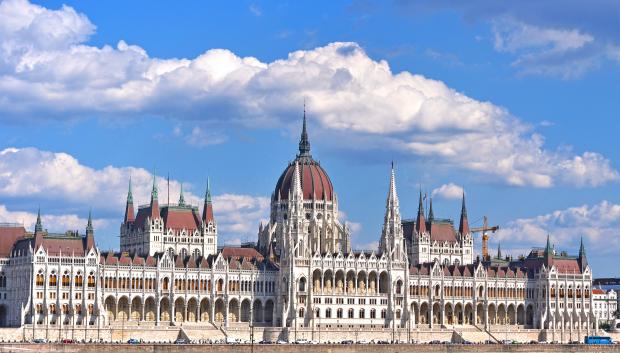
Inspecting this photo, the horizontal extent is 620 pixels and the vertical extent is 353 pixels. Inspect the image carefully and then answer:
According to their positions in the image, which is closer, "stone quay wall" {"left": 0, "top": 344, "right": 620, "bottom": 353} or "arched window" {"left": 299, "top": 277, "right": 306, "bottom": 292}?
"stone quay wall" {"left": 0, "top": 344, "right": 620, "bottom": 353}

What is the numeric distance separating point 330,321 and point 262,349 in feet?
110

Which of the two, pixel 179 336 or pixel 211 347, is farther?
pixel 179 336

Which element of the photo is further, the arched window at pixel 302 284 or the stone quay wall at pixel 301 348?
the arched window at pixel 302 284

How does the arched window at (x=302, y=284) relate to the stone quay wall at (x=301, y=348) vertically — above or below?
above

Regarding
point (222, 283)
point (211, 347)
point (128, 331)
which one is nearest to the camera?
point (211, 347)

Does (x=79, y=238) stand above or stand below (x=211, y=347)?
above

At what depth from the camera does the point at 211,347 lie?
16175 centimetres

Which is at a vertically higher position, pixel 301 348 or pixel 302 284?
pixel 302 284

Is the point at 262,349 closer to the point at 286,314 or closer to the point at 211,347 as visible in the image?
the point at 211,347

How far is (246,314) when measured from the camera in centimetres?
19575

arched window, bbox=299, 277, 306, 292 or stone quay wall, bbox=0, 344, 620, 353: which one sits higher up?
arched window, bbox=299, 277, 306, 292

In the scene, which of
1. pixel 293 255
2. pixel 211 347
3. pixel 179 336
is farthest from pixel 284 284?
pixel 211 347

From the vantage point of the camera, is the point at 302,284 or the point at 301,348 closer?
the point at 301,348

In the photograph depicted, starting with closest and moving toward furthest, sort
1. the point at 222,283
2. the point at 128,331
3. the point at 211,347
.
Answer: the point at 211,347 < the point at 128,331 < the point at 222,283
